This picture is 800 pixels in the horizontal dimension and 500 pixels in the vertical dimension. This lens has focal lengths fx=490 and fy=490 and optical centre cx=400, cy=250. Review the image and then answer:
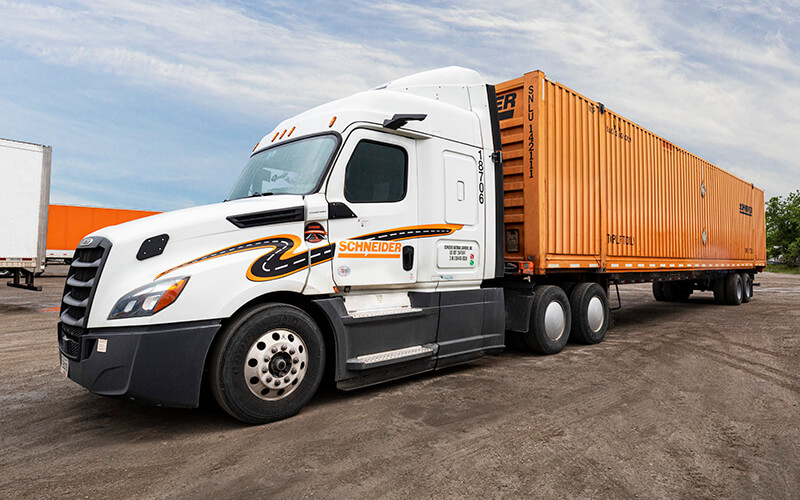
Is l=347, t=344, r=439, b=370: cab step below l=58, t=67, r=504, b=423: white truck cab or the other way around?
below

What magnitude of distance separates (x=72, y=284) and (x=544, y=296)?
5549 millimetres

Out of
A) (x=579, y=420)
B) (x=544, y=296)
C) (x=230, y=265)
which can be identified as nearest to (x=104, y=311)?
(x=230, y=265)

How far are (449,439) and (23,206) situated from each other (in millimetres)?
11891

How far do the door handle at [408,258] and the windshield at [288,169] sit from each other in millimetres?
1202

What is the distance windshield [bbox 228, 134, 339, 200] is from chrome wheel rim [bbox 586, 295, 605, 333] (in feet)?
16.8

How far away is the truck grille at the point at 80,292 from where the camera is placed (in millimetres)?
3600

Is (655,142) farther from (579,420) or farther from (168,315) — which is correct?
(168,315)

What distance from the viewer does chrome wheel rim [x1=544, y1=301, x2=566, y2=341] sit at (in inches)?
273

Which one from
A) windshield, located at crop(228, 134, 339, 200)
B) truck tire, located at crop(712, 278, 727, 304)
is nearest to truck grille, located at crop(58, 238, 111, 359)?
windshield, located at crop(228, 134, 339, 200)

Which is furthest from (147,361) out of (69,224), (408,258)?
(69,224)

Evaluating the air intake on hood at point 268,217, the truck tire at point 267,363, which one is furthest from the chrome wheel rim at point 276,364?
the air intake on hood at point 268,217

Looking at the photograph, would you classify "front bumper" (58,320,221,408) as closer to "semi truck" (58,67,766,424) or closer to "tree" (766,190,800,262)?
"semi truck" (58,67,766,424)

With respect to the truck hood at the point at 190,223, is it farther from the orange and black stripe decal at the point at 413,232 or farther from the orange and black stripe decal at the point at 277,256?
the orange and black stripe decal at the point at 413,232

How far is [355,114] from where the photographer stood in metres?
4.79
